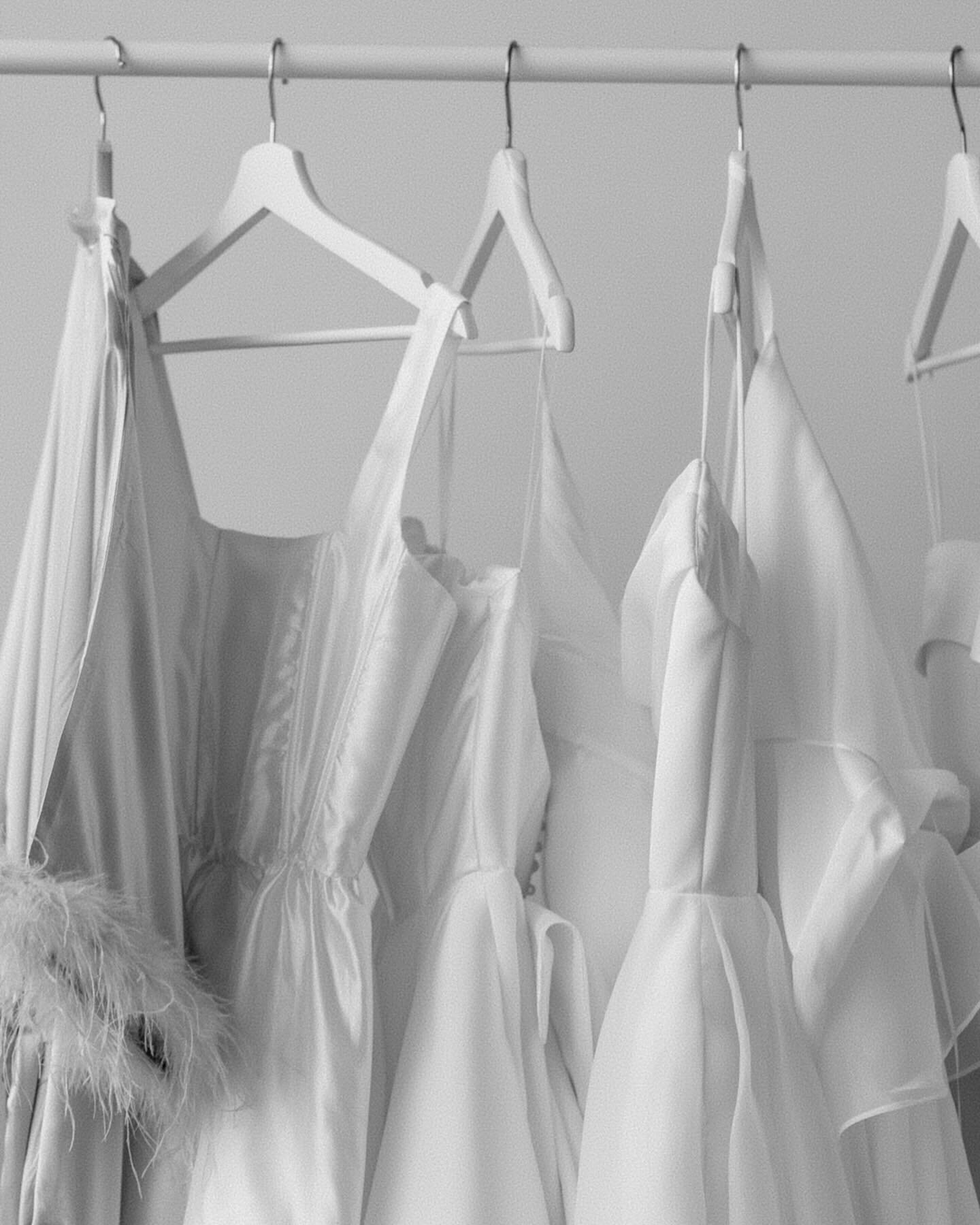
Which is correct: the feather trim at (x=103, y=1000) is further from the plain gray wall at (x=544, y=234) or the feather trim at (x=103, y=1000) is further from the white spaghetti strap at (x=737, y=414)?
the plain gray wall at (x=544, y=234)

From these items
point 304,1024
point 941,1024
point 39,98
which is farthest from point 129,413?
point 39,98

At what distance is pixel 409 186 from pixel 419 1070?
874mm

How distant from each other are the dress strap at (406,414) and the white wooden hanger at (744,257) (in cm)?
16

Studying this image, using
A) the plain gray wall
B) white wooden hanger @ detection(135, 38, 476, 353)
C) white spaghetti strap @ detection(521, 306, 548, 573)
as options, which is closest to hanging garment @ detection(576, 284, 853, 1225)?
white spaghetti strap @ detection(521, 306, 548, 573)

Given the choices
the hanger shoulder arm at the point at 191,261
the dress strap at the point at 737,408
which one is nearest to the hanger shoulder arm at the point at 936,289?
the dress strap at the point at 737,408

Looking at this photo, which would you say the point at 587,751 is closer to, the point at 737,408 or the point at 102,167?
the point at 737,408

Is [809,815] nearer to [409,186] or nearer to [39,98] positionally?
[409,186]

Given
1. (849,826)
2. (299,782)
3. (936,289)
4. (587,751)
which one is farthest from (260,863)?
(936,289)

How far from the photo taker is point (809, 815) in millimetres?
785

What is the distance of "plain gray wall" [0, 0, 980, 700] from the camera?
132 centimetres

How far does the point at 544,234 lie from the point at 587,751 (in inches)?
25.8

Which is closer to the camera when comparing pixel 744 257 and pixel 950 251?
pixel 744 257

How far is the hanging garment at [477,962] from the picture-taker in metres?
0.72

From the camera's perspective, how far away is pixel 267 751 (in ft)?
2.71
